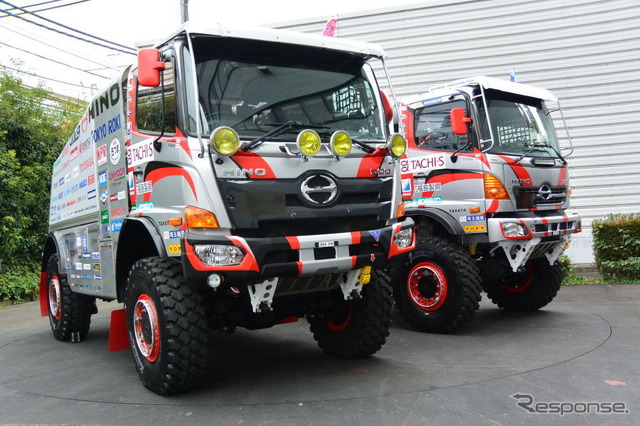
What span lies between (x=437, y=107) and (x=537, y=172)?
56.9 inches

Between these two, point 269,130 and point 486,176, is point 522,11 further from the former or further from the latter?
point 269,130

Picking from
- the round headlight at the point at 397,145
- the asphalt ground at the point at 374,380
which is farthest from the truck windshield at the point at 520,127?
the asphalt ground at the point at 374,380

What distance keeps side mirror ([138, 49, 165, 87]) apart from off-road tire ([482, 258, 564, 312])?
4619 mm

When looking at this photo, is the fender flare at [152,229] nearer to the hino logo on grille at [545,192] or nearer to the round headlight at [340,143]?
the round headlight at [340,143]

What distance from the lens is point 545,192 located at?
6.80m

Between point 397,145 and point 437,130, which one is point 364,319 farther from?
point 437,130

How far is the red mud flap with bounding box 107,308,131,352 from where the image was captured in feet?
19.1

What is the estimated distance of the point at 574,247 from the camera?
39.3 ft

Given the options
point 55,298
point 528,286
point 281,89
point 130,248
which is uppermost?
point 281,89

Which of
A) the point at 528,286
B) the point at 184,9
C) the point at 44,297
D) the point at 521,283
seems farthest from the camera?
the point at 184,9

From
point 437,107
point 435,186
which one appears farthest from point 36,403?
point 437,107

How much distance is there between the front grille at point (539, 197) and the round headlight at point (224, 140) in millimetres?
3768

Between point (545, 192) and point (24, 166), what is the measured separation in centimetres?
1035

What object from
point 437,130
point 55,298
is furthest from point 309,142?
point 55,298
